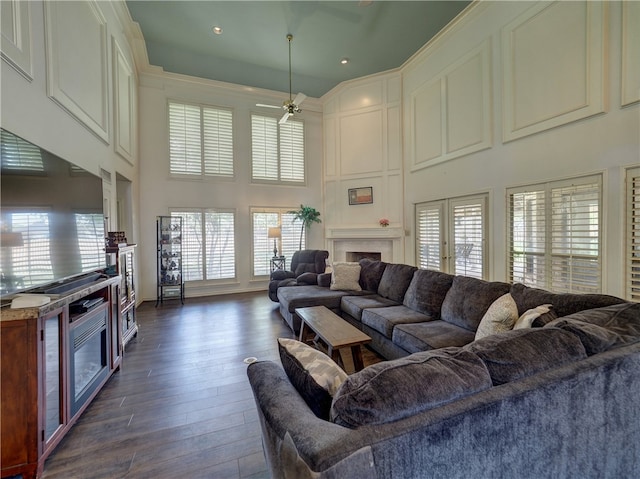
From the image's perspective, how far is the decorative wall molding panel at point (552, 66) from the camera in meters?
2.98

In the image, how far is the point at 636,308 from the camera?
1.55 m

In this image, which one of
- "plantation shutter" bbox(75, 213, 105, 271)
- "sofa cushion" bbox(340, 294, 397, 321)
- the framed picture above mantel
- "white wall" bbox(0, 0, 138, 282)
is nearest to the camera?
"white wall" bbox(0, 0, 138, 282)

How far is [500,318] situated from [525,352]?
955mm

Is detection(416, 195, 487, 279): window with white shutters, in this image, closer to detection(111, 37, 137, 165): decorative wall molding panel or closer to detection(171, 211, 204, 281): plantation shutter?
detection(171, 211, 204, 281): plantation shutter

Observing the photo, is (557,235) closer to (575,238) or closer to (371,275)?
(575,238)

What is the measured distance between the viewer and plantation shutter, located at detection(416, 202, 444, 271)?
518cm

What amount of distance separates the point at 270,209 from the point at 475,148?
442 cm

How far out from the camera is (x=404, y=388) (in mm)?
883

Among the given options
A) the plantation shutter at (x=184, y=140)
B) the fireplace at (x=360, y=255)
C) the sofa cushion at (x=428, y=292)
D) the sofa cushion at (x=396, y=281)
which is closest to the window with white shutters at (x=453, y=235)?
the fireplace at (x=360, y=255)

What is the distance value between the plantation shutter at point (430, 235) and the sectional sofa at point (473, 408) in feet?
12.0

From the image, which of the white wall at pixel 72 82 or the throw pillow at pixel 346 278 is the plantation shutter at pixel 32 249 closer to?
the white wall at pixel 72 82

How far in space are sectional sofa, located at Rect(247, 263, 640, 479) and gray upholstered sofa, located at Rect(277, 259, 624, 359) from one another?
69 centimetres

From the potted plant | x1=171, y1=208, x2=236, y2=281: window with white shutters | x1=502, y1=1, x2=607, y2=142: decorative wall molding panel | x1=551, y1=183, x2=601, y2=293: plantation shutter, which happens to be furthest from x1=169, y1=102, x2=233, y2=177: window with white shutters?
x1=551, y1=183, x2=601, y2=293: plantation shutter

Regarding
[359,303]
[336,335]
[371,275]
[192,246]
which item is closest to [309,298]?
[359,303]
